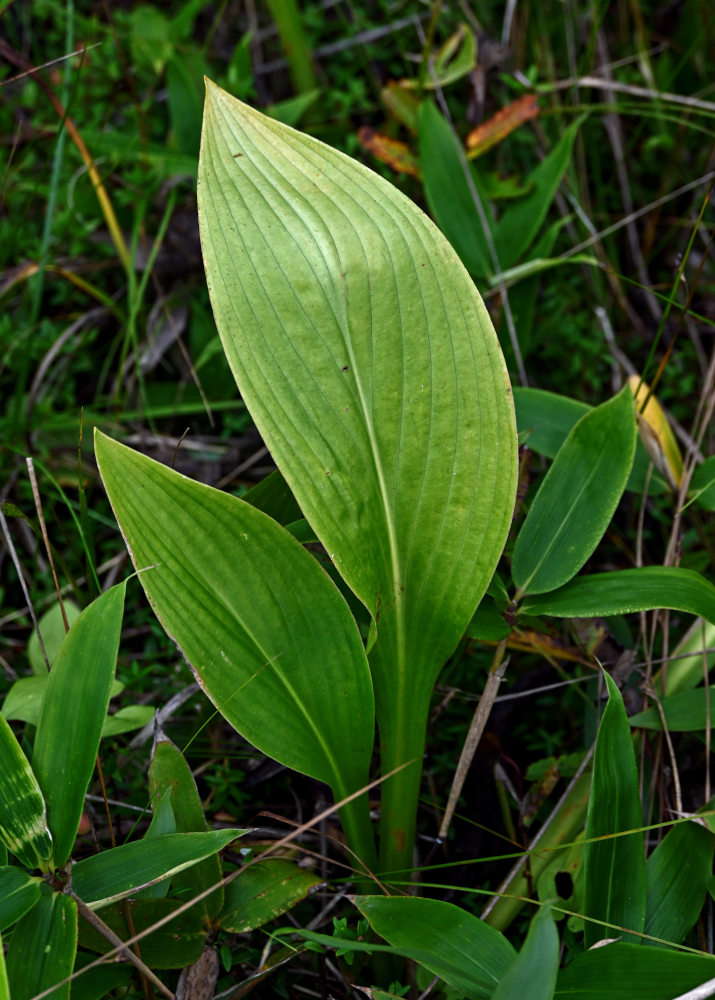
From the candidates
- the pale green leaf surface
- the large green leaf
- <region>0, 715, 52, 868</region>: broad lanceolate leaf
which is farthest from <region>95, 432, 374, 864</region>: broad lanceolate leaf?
the pale green leaf surface

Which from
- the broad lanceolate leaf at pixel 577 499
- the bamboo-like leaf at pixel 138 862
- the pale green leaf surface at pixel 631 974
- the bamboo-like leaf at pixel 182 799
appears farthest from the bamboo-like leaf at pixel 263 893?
the broad lanceolate leaf at pixel 577 499

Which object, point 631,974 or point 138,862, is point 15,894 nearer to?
point 138,862

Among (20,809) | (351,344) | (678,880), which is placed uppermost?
(351,344)

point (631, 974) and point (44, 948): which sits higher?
point (44, 948)

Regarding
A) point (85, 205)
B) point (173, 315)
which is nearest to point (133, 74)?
point (85, 205)

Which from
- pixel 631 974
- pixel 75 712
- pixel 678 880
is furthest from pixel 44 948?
pixel 678 880

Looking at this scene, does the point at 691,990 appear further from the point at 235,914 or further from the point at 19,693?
the point at 19,693

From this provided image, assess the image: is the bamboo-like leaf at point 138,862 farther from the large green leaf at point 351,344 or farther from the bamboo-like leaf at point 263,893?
the large green leaf at point 351,344
